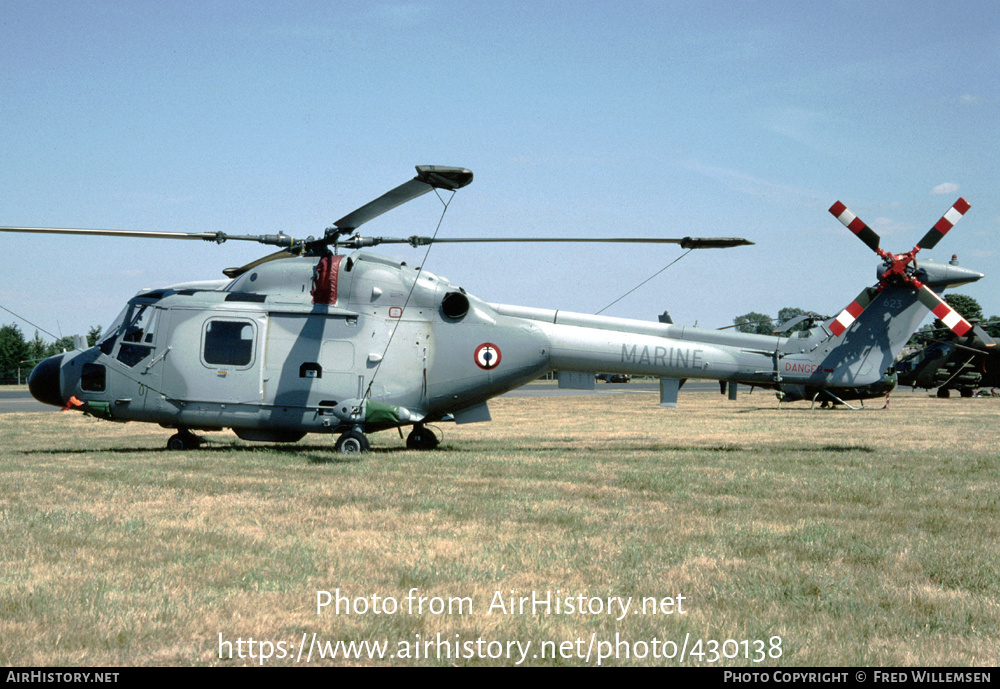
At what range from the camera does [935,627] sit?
497cm

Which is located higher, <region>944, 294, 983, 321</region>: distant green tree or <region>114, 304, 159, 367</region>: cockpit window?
<region>944, 294, 983, 321</region>: distant green tree

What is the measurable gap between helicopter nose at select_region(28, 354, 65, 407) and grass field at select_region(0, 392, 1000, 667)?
5.71ft

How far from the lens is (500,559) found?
6559mm

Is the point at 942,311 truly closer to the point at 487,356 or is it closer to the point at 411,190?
the point at 487,356

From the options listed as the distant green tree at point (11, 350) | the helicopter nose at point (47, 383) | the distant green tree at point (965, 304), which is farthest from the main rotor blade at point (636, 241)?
the distant green tree at point (965, 304)

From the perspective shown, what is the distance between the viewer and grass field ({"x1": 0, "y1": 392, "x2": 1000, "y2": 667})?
4.64 metres

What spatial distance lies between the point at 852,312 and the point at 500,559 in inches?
552

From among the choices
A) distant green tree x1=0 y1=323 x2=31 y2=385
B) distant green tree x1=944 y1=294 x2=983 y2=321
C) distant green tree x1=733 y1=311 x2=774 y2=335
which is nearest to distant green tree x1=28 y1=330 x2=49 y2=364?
distant green tree x1=0 y1=323 x2=31 y2=385

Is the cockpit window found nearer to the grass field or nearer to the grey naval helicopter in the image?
the grey naval helicopter

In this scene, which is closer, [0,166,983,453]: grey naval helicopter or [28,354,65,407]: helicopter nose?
[0,166,983,453]: grey naval helicopter

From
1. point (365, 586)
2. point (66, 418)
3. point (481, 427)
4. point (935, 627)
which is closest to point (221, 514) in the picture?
point (365, 586)

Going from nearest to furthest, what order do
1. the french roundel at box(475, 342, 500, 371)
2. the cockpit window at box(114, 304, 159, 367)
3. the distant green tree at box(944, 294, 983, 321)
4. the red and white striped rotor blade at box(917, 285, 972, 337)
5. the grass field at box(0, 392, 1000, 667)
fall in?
the grass field at box(0, 392, 1000, 667)
the cockpit window at box(114, 304, 159, 367)
the french roundel at box(475, 342, 500, 371)
the red and white striped rotor blade at box(917, 285, 972, 337)
the distant green tree at box(944, 294, 983, 321)

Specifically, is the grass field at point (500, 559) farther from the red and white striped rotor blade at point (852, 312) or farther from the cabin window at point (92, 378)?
the red and white striped rotor blade at point (852, 312)
